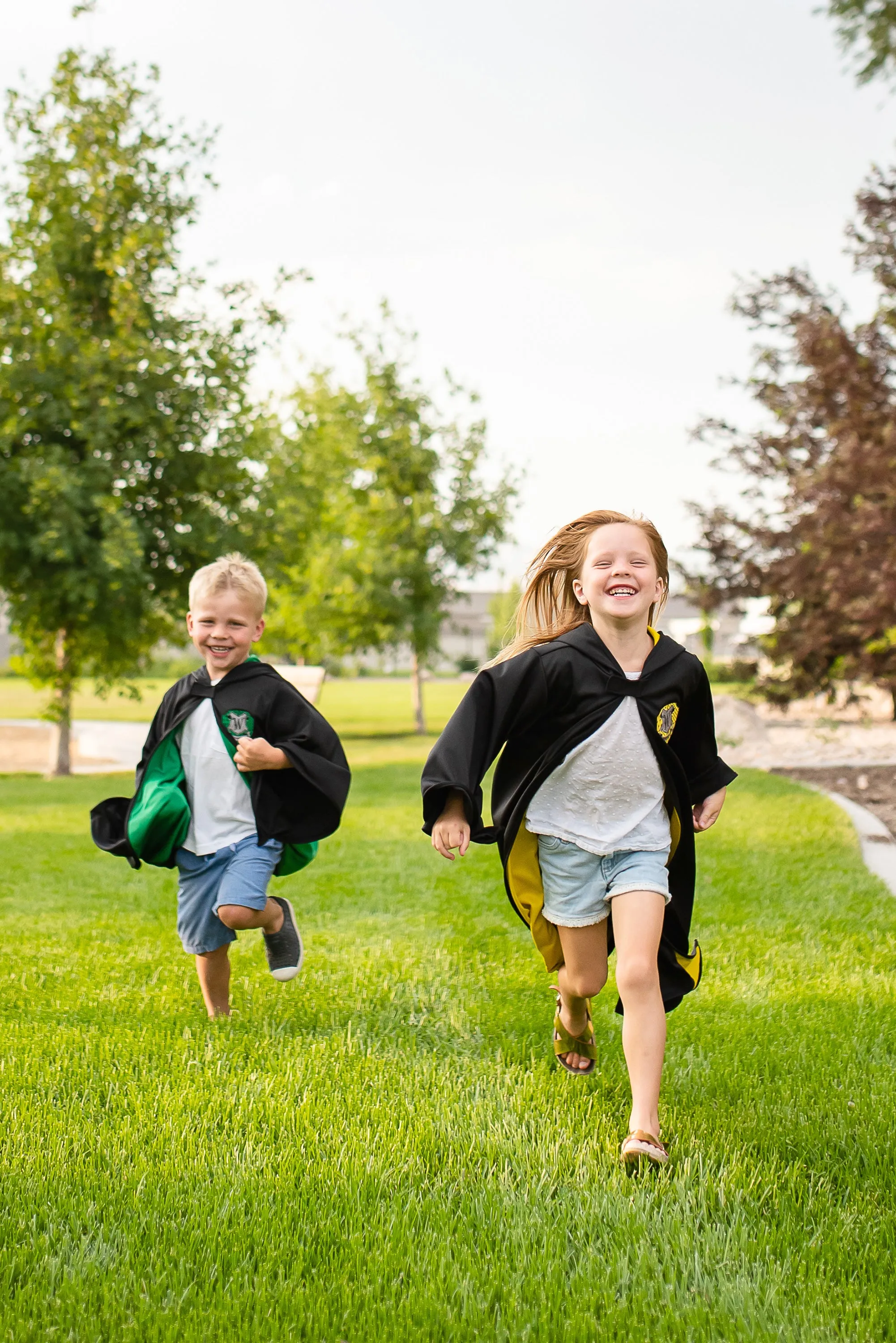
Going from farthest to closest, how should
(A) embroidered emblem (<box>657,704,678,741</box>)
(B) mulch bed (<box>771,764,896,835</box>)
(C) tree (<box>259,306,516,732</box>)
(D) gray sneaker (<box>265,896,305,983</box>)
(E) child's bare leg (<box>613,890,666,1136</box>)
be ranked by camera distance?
1. (C) tree (<box>259,306,516,732</box>)
2. (B) mulch bed (<box>771,764,896,835</box>)
3. (D) gray sneaker (<box>265,896,305,983</box>)
4. (A) embroidered emblem (<box>657,704,678,741</box>)
5. (E) child's bare leg (<box>613,890,666,1136</box>)

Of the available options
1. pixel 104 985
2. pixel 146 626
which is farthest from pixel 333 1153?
pixel 146 626

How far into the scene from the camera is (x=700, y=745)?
3.46 m

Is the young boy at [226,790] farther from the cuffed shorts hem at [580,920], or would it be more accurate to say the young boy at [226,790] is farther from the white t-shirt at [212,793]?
the cuffed shorts hem at [580,920]

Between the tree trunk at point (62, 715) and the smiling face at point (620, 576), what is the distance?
41.5ft

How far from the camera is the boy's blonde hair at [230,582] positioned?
4172mm

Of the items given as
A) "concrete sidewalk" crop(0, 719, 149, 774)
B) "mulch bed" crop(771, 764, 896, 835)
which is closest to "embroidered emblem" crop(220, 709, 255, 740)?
"mulch bed" crop(771, 764, 896, 835)

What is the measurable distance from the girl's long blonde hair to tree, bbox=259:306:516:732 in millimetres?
17527

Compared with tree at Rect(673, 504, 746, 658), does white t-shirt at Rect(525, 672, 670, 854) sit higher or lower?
lower

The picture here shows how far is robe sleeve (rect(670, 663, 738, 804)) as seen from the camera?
342 centimetres

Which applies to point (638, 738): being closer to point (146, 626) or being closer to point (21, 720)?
point (146, 626)

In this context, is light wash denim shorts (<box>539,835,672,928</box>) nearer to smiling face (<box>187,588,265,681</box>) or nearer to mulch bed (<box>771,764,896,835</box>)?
smiling face (<box>187,588,265,681</box>)

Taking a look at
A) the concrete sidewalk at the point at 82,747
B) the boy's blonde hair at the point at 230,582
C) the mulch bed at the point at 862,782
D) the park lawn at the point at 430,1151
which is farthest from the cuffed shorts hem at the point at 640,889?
the concrete sidewalk at the point at 82,747

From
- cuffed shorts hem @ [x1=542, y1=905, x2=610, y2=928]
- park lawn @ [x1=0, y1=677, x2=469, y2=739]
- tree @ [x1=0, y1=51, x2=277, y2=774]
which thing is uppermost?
tree @ [x1=0, y1=51, x2=277, y2=774]

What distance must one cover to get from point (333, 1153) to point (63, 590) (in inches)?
452
